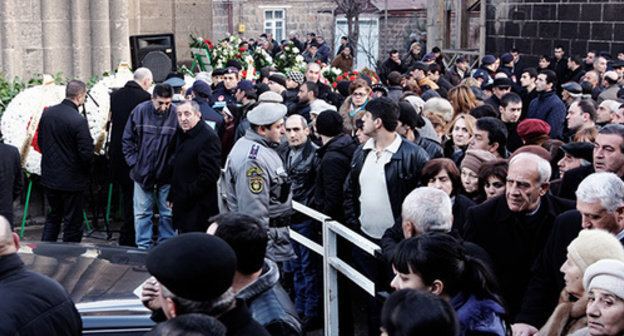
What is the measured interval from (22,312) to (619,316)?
2403 mm

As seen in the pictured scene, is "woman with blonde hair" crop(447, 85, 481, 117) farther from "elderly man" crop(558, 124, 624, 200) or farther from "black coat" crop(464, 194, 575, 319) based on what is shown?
"black coat" crop(464, 194, 575, 319)

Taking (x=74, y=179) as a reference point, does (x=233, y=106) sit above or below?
above

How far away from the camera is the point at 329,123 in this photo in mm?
6949

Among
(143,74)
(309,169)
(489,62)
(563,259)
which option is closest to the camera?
(563,259)

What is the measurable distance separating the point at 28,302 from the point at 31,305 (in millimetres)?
18

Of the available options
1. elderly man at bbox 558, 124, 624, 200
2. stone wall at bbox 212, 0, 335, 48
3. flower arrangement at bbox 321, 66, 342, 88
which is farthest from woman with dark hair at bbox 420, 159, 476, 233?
stone wall at bbox 212, 0, 335, 48

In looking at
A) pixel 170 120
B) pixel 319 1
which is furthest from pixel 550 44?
pixel 319 1

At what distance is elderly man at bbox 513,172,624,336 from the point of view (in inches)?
167

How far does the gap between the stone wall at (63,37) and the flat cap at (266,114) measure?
21.5ft

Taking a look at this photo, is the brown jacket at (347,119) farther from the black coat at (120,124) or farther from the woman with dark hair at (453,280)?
the woman with dark hair at (453,280)

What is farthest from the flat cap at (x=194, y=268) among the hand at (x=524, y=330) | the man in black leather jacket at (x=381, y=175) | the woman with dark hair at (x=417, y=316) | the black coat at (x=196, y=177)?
the black coat at (x=196, y=177)

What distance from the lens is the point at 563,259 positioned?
435 cm

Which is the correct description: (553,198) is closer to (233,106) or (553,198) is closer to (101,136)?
(233,106)

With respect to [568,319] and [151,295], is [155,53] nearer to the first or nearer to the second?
[151,295]
